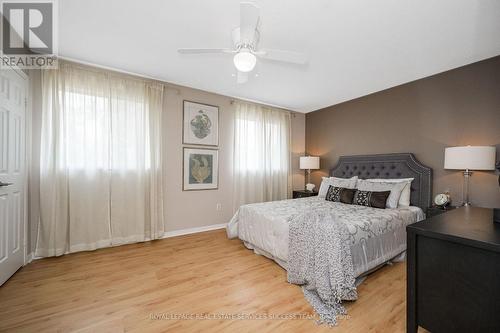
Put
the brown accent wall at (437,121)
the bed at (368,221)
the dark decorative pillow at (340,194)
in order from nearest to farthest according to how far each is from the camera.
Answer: the bed at (368,221) → the brown accent wall at (437,121) → the dark decorative pillow at (340,194)

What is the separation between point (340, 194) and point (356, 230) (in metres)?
1.40

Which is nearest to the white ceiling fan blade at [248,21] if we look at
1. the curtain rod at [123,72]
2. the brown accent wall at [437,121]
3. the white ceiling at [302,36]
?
the white ceiling at [302,36]

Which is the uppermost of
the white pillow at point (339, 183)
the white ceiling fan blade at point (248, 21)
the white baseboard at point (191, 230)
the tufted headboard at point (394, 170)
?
the white ceiling fan blade at point (248, 21)

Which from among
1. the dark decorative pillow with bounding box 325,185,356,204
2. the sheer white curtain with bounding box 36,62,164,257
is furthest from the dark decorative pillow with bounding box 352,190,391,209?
the sheer white curtain with bounding box 36,62,164,257

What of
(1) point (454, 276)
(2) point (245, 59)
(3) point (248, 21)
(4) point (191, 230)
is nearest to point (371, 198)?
(1) point (454, 276)

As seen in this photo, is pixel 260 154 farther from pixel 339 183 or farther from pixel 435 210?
pixel 435 210

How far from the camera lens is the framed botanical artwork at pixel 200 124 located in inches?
145

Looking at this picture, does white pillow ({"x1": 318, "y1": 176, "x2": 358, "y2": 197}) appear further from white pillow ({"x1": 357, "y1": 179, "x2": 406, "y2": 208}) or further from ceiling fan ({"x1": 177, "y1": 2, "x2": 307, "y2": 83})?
ceiling fan ({"x1": 177, "y1": 2, "x2": 307, "y2": 83})

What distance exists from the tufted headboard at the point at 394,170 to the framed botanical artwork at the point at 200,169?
2.49m

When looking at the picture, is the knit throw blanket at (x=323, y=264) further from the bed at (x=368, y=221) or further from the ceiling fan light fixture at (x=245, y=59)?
the ceiling fan light fixture at (x=245, y=59)

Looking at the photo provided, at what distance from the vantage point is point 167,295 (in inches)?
76.3

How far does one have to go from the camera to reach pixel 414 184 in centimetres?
325

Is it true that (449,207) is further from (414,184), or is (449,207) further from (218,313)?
(218,313)

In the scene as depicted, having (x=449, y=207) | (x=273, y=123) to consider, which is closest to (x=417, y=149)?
(x=449, y=207)
